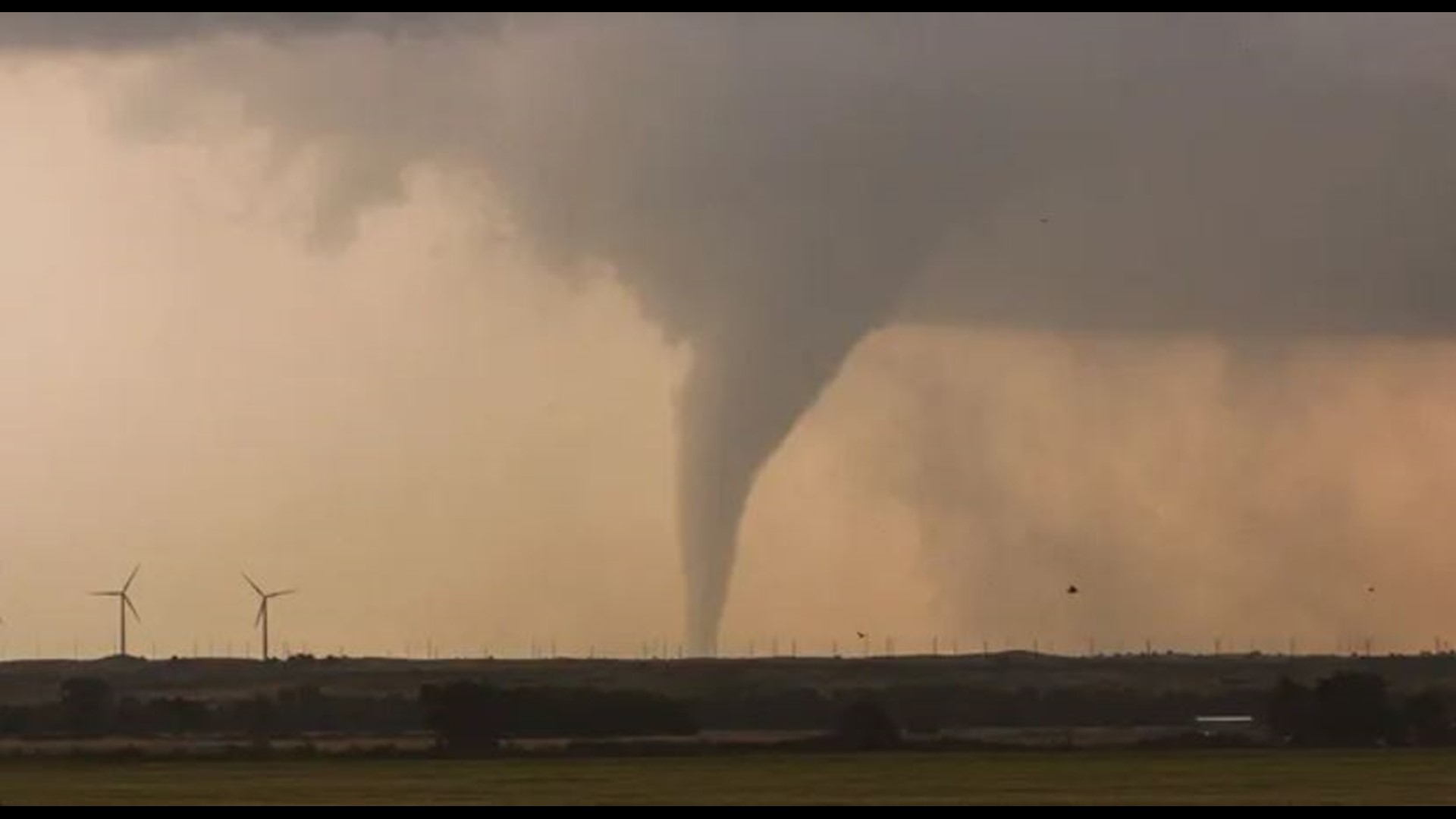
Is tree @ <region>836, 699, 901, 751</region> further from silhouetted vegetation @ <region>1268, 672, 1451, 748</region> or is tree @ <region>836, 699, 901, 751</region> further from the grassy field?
silhouetted vegetation @ <region>1268, 672, 1451, 748</region>

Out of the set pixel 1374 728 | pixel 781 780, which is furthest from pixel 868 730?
pixel 781 780

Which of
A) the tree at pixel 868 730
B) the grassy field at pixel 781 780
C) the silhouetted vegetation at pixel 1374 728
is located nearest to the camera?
the grassy field at pixel 781 780

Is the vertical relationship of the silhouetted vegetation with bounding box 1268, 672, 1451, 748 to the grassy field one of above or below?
above

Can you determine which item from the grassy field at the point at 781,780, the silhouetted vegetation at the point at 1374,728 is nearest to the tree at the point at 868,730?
the grassy field at the point at 781,780

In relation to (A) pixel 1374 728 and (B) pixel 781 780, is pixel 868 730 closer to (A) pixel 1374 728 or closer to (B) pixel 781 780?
(A) pixel 1374 728

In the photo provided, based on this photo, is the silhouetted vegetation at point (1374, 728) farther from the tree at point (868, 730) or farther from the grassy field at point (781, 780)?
the tree at point (868, 730)

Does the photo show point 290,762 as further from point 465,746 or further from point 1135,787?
point 1135,787

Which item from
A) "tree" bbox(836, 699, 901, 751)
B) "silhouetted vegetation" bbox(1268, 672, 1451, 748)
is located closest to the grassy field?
"tree" bbox(836, 699, 901, 751)
